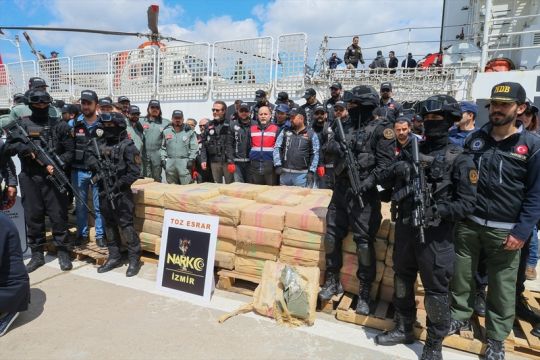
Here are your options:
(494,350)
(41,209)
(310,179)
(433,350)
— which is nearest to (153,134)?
(41,209)

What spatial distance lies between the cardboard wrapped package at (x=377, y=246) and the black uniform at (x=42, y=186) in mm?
3513

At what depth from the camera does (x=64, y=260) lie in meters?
4.40

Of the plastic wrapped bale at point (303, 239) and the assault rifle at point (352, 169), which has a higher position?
the assault rifle at point (352, 169)

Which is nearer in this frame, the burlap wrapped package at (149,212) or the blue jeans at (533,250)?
the blue jeans at (533,250)

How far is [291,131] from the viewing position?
539 cm

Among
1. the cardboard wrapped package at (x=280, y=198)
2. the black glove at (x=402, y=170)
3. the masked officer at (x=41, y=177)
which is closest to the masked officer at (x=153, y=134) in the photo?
the masked officer at (x=41, y=177)

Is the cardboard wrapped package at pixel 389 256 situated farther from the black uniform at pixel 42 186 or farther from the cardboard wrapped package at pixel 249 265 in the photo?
the black uniform at pixel 42 186

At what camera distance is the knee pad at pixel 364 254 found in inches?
127

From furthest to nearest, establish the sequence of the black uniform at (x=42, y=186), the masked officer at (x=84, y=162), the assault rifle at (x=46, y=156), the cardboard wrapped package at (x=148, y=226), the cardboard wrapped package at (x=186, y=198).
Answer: the masked officer at (x=84, y=162) → the cardboard wrapped package at (x=148, y=226) → the black uniform at (x=42, y=186) → the assault rifle at (x=46, y=156) → the cardboard wrapped package at (x=186, y=198)

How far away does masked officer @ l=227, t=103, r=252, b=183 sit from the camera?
19.7ft

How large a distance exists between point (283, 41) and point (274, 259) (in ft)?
18.0

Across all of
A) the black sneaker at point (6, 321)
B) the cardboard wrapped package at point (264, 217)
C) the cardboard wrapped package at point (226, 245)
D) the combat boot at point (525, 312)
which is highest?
the cardboard wrapped package at point (264, 217)

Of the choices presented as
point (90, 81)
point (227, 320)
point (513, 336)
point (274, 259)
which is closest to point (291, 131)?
point (274, 259)

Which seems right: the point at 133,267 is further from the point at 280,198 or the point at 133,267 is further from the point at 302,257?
the point at 302,257
